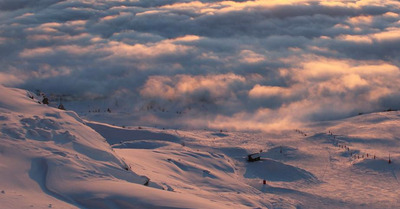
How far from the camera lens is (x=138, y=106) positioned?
17.9 metres

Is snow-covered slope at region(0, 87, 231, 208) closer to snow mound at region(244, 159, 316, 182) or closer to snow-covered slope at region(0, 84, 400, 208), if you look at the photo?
snow-covered slope at region(0, 84, 400, 208)

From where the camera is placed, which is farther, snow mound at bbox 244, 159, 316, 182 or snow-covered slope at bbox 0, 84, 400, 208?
snow mound at bbox 244, 159, 316, 182

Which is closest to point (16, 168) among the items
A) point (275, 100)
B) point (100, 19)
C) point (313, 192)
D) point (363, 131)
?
point (313, 192)

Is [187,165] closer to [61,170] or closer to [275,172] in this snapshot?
[275,172]

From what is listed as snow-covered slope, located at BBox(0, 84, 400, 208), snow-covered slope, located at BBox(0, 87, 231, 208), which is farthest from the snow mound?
snow-covered slope, located at BBox(0, 87, 231, 208)

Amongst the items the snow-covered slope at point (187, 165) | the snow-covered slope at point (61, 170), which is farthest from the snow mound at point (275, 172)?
the snow-covered slope at point (61, 170)

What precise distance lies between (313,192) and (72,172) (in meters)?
4.52

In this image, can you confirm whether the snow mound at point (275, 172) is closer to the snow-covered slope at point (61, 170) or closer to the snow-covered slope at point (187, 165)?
the snow-covered slope at point (187, 165)

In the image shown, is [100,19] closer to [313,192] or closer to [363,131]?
[363,131]

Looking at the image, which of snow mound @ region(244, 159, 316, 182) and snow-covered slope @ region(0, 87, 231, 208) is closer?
snow-covered slope @ region(0, 87, 231, 208)

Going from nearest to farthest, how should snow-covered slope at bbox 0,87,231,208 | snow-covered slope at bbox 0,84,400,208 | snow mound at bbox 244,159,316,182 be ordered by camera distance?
snow-covered slope at bbox 0,87,231,208
snow-covered slope at bbox 0,84,400,208
snow mound at bbox 244,159,316,182

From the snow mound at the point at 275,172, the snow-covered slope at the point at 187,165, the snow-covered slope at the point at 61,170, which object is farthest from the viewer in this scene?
the snow mound at the point at 275,172

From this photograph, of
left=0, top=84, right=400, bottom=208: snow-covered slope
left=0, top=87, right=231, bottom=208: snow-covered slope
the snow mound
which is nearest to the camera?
left=0, top=87, right=231, bottom=208: snow-covered slope

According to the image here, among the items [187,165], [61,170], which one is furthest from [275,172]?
[61,170]
